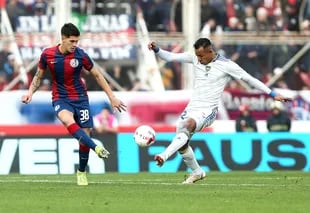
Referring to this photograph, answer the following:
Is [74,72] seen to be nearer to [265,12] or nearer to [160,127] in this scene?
[160,127]

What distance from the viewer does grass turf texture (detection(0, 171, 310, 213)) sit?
12758mm

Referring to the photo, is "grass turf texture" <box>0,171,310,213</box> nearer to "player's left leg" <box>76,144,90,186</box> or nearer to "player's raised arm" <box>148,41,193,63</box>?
"player's left leg" <box>76,144,90,186</box>

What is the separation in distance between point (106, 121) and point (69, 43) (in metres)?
10.6

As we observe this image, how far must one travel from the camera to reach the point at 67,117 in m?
16.2

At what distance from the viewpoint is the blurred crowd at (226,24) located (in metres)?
28.8

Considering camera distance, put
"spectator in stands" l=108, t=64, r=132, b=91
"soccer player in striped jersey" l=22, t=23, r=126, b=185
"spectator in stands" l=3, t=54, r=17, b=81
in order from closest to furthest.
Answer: "soccer player in striped jersey" l=22, t=23, r=126, b=185 < "spectator in stands" l=3, t=54, r=17, b=81 < "spectator in stands" l=108, t=64, r=132, b=91

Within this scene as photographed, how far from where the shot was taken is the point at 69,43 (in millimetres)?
16234

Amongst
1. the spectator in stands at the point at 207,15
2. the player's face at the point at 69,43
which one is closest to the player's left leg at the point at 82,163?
the player's face at the point at 69,43

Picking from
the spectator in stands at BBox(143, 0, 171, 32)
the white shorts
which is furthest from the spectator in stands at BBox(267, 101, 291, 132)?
the white shorts

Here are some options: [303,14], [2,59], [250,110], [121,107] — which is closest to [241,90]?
[250,110]

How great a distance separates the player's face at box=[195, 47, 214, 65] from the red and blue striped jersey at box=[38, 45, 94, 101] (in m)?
1.72

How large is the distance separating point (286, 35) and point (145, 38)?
12.4ft

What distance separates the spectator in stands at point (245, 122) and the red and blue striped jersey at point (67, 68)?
10447 millimetres

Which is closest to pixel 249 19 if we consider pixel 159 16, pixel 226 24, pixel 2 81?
pixel 226 24
